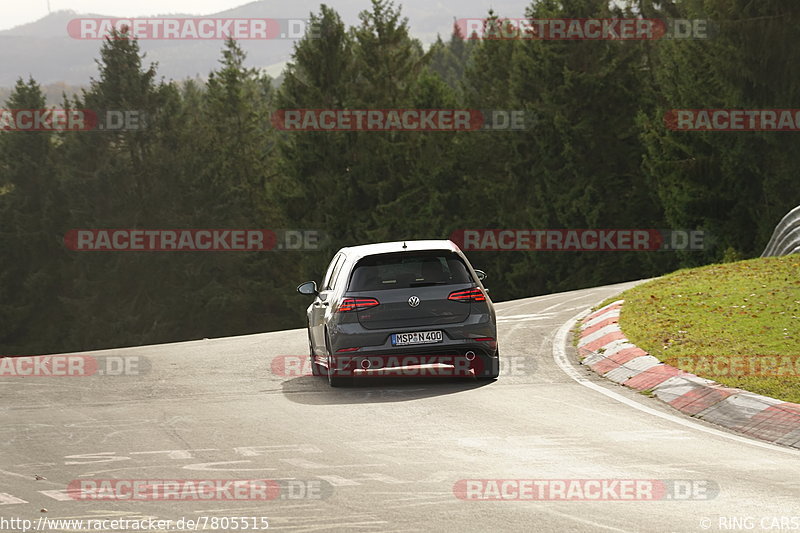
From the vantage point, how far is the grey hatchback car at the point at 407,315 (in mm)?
12820

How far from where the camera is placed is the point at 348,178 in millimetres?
59062

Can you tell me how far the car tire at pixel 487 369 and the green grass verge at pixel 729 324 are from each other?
1997 millimetres

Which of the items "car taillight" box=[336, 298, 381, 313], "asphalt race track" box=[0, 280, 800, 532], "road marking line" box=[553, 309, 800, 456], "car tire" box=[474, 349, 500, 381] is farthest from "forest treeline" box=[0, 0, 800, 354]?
"asphalt race track" box=[0, 280, 800, 532]

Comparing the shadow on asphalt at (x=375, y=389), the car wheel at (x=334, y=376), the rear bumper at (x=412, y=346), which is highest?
the rear bumper at (x=412, y=346)

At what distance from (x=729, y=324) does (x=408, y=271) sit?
15.8ft

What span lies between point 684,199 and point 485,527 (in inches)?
1603

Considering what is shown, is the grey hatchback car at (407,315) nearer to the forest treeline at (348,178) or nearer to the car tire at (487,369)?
the car tire at (487,369)

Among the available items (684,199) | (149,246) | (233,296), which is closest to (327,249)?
(233,296)

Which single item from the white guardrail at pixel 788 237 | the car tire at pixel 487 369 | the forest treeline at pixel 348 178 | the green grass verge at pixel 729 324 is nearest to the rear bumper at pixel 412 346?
the car tire at pixel 487 369

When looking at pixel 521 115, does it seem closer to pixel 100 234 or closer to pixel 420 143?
pixel 420 143

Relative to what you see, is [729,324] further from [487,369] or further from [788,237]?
[788,237]

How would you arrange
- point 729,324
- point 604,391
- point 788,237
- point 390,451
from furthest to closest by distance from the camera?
point 788,237 < point 729,324 < point 604,391 < point 390,451

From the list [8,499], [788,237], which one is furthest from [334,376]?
[788,237]

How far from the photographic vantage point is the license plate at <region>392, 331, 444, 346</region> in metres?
12.8
